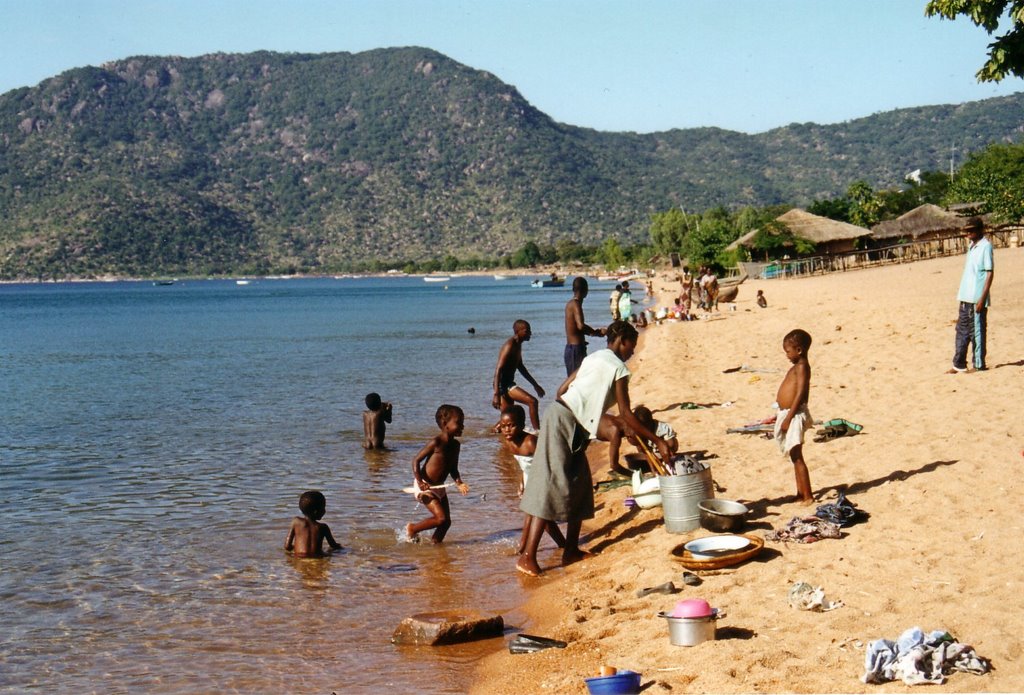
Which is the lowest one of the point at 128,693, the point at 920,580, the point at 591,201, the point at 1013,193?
the point at 128,693

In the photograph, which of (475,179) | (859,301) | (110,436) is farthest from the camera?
(475,179)

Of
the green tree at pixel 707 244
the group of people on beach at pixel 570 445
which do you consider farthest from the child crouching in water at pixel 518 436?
the green tree at pixel 707 244

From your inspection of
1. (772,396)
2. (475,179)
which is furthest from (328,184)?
(772,396)

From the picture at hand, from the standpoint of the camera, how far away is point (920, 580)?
6078 mm

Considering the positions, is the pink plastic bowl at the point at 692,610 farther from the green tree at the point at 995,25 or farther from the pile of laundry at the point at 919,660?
the green tree at the point at 995,25

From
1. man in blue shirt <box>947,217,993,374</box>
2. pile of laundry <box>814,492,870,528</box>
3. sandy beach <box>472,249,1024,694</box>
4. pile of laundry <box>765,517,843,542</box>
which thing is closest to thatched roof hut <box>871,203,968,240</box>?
sandy beach <box>472,249,1024,694</box>

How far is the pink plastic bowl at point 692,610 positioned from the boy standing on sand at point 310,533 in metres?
4.11

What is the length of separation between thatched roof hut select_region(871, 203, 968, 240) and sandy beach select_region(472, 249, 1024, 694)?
48.6 metres

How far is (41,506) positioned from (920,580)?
9.52 meters

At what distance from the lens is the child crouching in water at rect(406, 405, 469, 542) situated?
28.6 feet

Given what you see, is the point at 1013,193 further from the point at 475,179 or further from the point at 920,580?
the point at 475,179

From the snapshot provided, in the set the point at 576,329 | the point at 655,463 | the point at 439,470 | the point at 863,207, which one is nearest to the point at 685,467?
the point at 655,463

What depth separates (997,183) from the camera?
5934cm

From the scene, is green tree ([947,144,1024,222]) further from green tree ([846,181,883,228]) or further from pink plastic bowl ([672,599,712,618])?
pink plastic bowl ([672,599,712,618])
